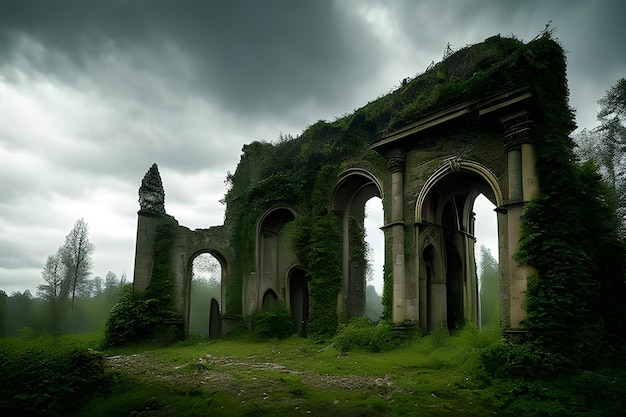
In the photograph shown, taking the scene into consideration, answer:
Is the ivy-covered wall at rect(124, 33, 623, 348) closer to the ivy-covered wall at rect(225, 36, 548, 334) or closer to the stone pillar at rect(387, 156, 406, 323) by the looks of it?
the ivy-covered wall at rect(225, 36, 548, 334)

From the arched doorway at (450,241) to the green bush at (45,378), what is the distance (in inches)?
409

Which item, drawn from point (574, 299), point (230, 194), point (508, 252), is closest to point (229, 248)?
point (230, 194)

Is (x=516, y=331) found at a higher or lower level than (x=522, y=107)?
lower

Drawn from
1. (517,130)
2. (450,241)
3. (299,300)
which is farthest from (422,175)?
(299,300)

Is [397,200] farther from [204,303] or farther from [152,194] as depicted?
[204,303]

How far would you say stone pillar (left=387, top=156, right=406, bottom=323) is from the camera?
626 inches

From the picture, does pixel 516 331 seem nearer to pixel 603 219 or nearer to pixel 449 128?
pixel 603 219

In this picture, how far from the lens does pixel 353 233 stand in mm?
20609

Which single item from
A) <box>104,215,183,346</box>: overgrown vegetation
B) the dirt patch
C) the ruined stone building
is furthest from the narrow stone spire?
the dirt patch

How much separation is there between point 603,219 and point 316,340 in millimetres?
10393

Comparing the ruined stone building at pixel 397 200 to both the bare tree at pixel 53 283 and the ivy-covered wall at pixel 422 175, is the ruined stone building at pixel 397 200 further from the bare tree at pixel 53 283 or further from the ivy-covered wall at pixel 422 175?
the bare tree at pixel 53 283

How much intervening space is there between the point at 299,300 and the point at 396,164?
32.0 ft

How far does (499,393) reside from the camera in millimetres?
9414

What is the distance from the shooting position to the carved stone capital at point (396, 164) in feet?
55.8
